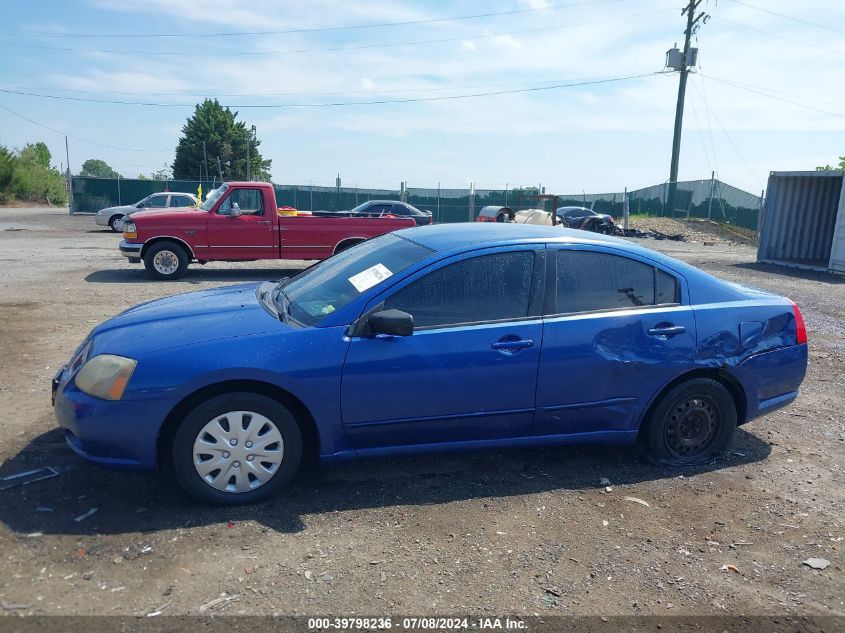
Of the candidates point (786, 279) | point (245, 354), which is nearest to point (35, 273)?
point (245, 354)

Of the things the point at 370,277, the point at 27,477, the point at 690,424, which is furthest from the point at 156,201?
the point at 690,424

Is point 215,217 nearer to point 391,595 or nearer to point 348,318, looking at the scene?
point 348,318

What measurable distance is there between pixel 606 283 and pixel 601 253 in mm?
206

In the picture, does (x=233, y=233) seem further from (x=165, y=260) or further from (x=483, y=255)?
(x=483, y=255)

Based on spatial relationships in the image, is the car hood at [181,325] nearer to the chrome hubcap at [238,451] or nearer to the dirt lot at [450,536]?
the chrome hubcap at [238,451]

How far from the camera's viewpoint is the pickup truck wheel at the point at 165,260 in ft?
41.6

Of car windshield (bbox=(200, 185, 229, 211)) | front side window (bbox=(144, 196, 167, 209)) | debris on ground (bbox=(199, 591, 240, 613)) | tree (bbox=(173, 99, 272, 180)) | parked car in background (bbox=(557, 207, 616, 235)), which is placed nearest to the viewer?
debris on ground (bbox=(199, 591, 240, 613))

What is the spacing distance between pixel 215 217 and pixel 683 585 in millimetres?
11355

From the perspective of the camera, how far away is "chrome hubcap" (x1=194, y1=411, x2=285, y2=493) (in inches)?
144

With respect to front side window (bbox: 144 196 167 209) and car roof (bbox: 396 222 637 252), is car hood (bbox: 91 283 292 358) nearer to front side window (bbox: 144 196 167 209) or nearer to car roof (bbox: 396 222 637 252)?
car roof (bbox: 396 222 637 252)

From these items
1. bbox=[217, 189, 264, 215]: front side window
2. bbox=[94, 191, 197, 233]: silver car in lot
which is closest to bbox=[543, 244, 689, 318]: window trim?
bbox=[217, 189, 264, 215]: front side window

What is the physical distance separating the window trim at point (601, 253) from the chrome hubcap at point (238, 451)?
1.80 metres

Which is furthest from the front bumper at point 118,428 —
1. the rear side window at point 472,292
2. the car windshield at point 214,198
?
the car windshield at point 214,198

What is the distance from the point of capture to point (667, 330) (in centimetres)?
435
